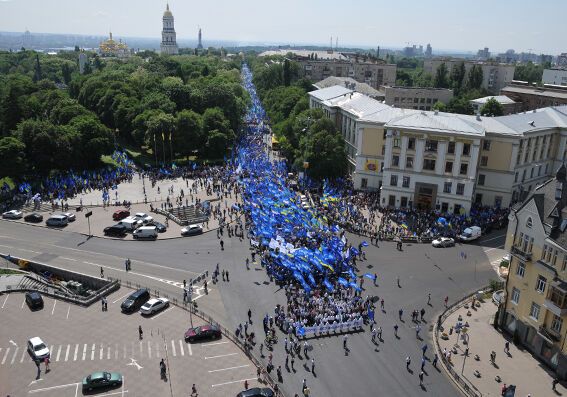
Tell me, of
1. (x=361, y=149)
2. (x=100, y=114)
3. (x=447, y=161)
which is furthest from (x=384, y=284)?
(x=100, y=114)

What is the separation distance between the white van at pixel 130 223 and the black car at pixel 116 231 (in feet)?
2.62

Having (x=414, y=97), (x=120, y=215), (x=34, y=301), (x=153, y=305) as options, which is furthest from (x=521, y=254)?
(x=414, y=97)

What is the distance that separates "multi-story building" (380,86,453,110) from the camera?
4985 inches

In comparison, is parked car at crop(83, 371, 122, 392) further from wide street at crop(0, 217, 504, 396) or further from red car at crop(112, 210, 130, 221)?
red car at crop(112, 210, 130, 221)

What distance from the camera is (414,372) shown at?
35.8 m

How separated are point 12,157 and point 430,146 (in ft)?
209

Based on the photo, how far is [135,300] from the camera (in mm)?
43125

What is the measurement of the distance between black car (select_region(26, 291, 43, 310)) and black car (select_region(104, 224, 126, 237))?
54.1 feet

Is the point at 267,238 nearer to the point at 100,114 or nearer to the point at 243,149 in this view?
the point at 243,149

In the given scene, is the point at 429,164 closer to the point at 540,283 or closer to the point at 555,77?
the point at 540,283

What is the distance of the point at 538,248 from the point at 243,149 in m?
72.4

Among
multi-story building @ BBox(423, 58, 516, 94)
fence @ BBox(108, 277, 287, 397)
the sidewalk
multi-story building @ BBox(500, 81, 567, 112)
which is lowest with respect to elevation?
the sidewalk

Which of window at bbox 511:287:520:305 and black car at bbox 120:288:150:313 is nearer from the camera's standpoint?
window at bbox 511:287:520:305

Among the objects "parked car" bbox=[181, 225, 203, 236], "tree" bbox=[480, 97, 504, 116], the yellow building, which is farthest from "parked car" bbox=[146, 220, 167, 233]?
"tree" bbox=[480, 97, 504, 116]
